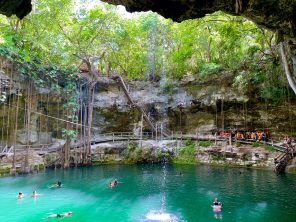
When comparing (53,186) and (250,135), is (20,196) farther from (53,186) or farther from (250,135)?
(250,135)

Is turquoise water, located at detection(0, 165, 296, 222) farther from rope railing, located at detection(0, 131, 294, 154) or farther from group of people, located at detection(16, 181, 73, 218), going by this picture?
rope railing, located at detection(0, 131, 294, 154)

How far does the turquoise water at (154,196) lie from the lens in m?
12.4

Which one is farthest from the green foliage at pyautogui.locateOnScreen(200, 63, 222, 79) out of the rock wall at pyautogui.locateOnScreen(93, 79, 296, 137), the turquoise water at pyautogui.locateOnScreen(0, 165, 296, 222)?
the turquoise water at pyautogui.locateOnScreen(0, 165, 296, 222)

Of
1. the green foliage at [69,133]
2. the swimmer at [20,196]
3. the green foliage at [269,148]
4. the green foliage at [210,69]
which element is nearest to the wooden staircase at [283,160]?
the green foliage at [269,148]

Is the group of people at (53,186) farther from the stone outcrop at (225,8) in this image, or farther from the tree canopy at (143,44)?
the stone outcrop at (225,8)

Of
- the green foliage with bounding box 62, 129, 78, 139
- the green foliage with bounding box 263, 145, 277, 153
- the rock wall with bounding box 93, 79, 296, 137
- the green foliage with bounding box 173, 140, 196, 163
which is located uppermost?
the rock wall with bounding box 93, 79, 296, 137

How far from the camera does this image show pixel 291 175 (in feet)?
61.5

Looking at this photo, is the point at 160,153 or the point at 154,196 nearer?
the point at 154,196

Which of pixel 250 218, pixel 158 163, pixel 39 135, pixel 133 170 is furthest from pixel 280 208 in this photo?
pixel 39 135

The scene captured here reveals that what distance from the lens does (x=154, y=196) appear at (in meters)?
15.4

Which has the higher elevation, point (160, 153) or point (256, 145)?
point (256, 145)

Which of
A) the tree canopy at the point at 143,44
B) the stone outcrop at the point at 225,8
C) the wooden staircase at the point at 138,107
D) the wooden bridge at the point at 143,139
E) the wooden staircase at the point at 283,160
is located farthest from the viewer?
the wooden staircase at the point at 138,107

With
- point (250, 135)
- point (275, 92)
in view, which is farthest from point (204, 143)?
point (275, 92)

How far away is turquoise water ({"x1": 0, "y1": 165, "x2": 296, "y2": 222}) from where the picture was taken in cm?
1240
